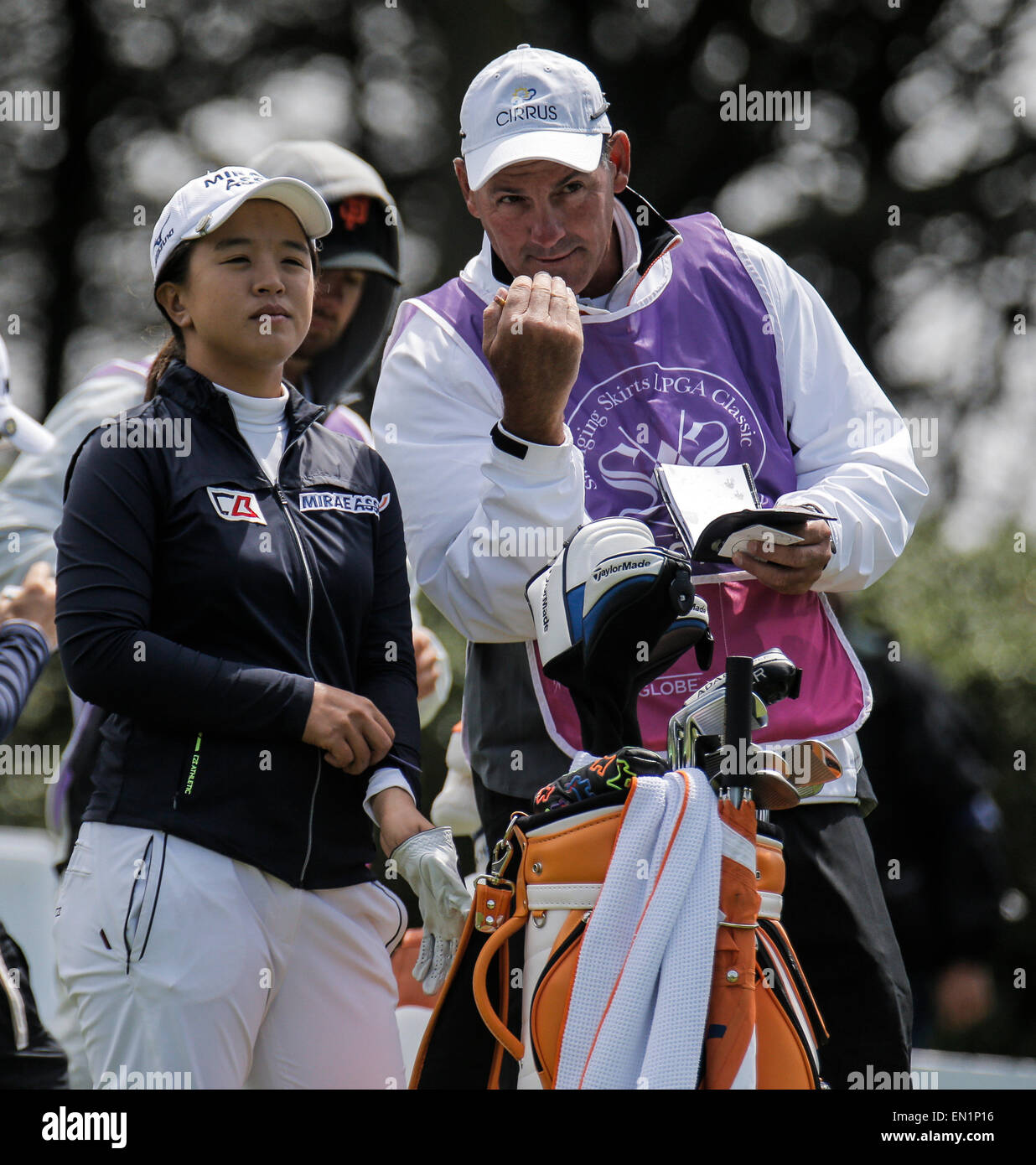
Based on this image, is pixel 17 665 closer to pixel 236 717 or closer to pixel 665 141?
pixel 236 717

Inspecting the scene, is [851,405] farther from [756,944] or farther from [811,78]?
[811,78]

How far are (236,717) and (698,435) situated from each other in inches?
34.6

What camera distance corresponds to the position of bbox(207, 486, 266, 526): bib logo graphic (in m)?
2.22

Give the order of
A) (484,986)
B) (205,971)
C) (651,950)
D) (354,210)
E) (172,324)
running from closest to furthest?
(651,950), (484,986), (205,971), (172,324), (354,210)

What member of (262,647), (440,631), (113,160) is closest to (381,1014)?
(262,647)

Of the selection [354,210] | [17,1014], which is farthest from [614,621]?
[354,210]

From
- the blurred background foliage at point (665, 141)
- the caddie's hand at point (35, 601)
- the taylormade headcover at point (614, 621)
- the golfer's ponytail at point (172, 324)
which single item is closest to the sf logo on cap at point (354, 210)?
the caddie's hand at point (35, 601)

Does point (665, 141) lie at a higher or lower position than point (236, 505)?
higher

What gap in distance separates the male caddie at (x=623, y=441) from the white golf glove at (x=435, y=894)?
29cm

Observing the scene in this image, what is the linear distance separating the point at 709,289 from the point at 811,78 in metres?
5.34

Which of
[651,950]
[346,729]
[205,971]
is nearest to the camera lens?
[651,950]

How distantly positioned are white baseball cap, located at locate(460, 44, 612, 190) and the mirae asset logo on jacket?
63cm

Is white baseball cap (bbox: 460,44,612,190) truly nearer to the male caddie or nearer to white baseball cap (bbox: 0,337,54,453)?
the male caddie

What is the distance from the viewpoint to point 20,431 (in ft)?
11.7
